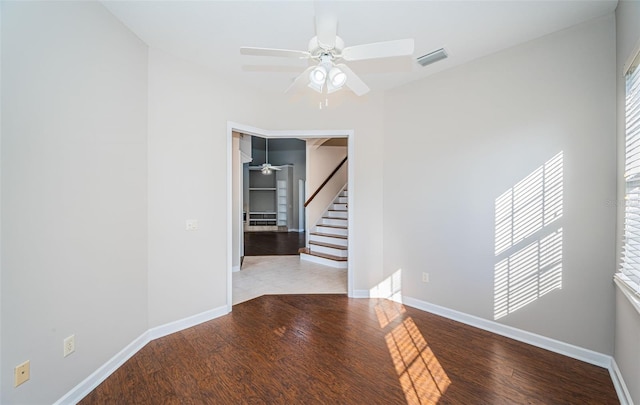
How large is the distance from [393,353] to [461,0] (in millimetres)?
2759

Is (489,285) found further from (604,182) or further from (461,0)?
(461,0)

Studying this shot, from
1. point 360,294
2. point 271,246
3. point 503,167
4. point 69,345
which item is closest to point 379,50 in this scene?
point 503,167

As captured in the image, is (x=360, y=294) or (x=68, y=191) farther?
(x=360, y=294)

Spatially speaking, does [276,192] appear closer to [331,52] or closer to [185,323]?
[185,323]

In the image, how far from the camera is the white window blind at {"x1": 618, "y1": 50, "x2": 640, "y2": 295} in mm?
1718

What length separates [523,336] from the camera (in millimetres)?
2533

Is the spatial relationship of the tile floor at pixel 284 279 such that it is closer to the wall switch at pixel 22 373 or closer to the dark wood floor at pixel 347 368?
the dark wood floor at pixel 347 368

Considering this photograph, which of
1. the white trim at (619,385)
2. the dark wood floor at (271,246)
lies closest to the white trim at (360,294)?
the white trim at (619,385)

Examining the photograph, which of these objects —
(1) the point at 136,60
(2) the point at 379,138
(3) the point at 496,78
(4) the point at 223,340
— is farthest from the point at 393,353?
(1) the point at 136,60

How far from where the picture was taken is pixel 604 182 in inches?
83.8

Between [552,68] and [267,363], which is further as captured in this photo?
[552,68]

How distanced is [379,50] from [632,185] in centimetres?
188

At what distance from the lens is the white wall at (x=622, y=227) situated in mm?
1637

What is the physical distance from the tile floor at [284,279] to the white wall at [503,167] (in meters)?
1.15
